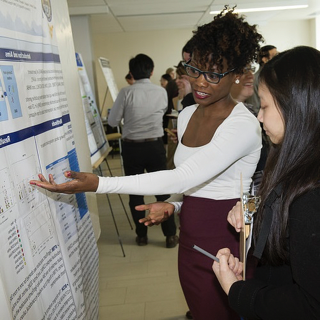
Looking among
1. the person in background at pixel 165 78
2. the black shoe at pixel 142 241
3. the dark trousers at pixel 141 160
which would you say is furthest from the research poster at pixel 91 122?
the person in background at pixel 165 78

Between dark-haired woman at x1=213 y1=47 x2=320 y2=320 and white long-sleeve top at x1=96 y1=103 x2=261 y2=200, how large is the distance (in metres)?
0.37

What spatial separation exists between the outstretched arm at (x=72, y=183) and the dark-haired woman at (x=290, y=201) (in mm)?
513

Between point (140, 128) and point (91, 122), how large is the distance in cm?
73

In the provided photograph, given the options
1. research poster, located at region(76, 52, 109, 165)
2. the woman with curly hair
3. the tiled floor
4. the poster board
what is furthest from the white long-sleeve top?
the poster board

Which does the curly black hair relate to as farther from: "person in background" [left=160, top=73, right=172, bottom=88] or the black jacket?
"person in background" [left=160, top=73, right=172, bottom=88]

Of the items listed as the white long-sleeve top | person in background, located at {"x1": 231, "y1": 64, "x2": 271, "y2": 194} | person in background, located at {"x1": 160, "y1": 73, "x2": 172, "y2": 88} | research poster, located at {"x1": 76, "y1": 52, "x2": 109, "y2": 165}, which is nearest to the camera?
the white long-sleeve top

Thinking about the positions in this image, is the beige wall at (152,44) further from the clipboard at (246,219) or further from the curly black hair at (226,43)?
the clipboard at (246,219)

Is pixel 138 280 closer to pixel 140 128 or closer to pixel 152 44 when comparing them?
pixel 140 128

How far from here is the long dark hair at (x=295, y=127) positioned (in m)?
0.90

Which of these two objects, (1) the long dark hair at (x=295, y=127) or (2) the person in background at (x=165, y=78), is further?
(2) the person in background at (x=165, y=78)

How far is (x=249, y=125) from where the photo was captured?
145cm

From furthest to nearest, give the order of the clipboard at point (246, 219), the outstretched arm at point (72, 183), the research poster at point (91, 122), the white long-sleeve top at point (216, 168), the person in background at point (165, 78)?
the person in background at point (165, 78)
the research poster at point (91, 122)
the white long-sleeve top at point (216, 168)
the outstretched arm at point (72, 183)
the clipboard at point (246, 219)

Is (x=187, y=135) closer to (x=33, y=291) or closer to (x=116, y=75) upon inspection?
(x=33, y=291)

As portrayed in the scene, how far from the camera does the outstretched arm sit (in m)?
1.18
